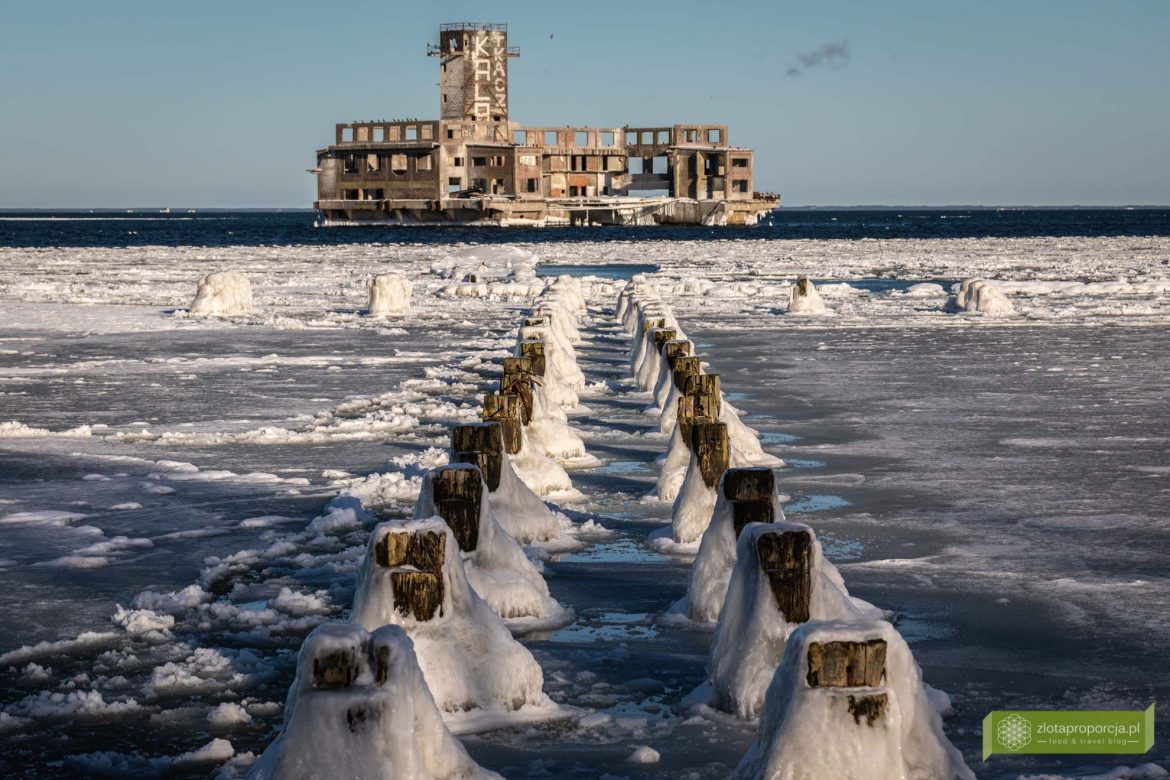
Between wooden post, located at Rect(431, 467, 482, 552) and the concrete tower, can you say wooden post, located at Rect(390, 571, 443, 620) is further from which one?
the concrete tower

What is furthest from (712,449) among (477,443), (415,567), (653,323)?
(653,323)

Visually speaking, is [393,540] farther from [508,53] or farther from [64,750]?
[508,53]

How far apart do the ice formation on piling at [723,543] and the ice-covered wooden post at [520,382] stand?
426cm

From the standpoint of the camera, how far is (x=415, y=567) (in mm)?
5535

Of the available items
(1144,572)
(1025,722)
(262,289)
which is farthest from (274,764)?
(262,289)

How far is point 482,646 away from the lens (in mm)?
5680

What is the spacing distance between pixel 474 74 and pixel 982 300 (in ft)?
337

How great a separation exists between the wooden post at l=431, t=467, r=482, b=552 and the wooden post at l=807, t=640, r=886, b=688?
2.78 metres

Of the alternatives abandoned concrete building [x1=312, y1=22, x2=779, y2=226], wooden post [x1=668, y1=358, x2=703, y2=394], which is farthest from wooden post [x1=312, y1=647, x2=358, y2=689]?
abandoned concrete building [x1=312, y1=22, x2=779, y2=226]

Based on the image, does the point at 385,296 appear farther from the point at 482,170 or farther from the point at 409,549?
the point at 482,170

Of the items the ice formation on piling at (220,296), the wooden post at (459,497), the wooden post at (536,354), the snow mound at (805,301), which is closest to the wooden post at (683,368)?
the wooden post at (536,354)

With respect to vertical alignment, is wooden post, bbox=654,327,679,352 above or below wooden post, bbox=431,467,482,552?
above

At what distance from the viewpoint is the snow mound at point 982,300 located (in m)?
28.9

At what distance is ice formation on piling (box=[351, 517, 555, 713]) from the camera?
18.0ft
